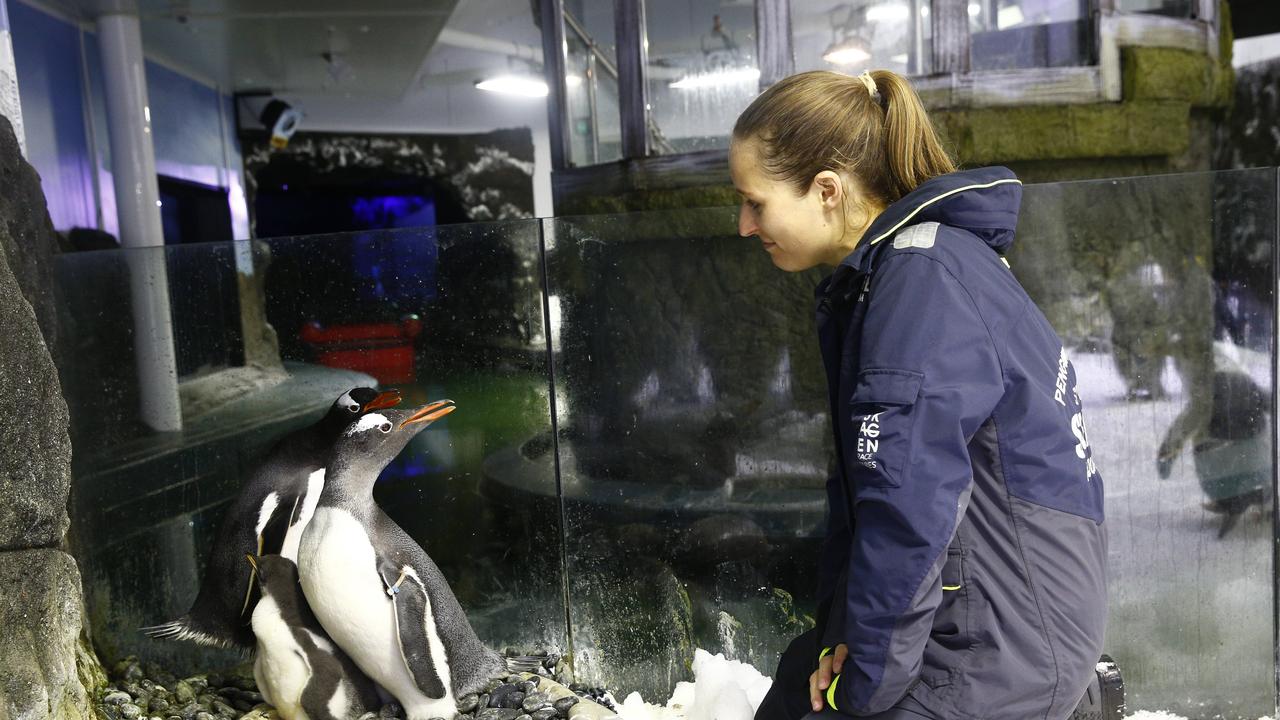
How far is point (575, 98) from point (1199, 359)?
2.62 m

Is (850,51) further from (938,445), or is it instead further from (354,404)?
(938,445)

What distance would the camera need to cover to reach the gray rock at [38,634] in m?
2.15

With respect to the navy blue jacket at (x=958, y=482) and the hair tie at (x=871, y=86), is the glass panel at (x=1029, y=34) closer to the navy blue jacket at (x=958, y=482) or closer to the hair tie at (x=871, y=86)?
the hair tie at (x=871, y=86)

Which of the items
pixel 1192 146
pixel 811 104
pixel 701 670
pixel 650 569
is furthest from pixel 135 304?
pixel 1192 146

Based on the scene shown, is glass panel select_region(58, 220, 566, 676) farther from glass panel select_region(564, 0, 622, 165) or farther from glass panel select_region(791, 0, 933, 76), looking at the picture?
glass panel select_region(791, 0, 933, 76)

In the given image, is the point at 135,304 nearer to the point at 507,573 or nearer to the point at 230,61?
the point at 507,573

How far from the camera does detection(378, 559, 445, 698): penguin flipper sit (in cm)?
248

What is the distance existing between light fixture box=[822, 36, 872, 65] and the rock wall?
269 centimetres

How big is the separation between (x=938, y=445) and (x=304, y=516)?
6.73 ft

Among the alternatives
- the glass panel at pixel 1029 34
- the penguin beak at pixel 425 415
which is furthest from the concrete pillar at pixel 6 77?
the glass panel at pixel 1029 34

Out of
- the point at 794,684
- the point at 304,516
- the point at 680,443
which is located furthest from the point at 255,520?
the point at 794,684

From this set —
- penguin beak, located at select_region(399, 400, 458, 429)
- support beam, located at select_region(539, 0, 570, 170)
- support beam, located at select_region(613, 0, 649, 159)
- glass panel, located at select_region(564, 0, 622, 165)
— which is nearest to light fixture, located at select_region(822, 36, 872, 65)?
support beam, located at select_region(613, 0, 649, 159)

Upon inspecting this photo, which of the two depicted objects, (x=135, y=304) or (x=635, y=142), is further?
(x=635, y=142)

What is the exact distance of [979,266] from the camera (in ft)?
3.93
